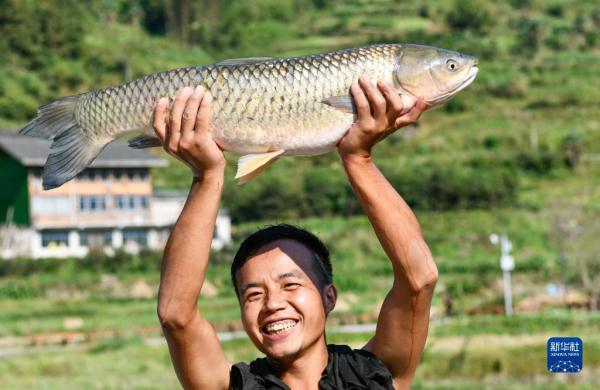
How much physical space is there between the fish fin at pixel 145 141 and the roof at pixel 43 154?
33306 mm

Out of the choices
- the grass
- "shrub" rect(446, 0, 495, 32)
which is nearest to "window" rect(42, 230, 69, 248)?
the grass

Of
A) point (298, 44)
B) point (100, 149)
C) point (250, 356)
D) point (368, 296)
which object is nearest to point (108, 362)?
point (250, 356)

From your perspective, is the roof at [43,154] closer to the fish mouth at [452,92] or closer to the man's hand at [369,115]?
the fish mouth at [452,92]

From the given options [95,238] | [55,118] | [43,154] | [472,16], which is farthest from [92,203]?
[472,16]

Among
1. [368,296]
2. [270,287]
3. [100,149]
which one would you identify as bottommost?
[368,296]

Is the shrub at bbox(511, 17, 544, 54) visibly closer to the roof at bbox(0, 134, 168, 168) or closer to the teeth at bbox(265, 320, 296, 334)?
the roof at bbox(0, 134, 168, 168)

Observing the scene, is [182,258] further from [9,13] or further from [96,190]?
[9,13]

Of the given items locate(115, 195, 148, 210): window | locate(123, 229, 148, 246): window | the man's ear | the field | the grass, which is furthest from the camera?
locate(115, 195, 148, 210): window

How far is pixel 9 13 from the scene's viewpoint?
200 feet

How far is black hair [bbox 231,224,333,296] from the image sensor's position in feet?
9.32

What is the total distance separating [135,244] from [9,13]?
28552 mm

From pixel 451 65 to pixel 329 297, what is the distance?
647 mm

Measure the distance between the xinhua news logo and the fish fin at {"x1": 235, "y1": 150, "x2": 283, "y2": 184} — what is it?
876mm

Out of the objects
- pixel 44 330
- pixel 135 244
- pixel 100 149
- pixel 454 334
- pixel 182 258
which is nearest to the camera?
pixel 182 258
